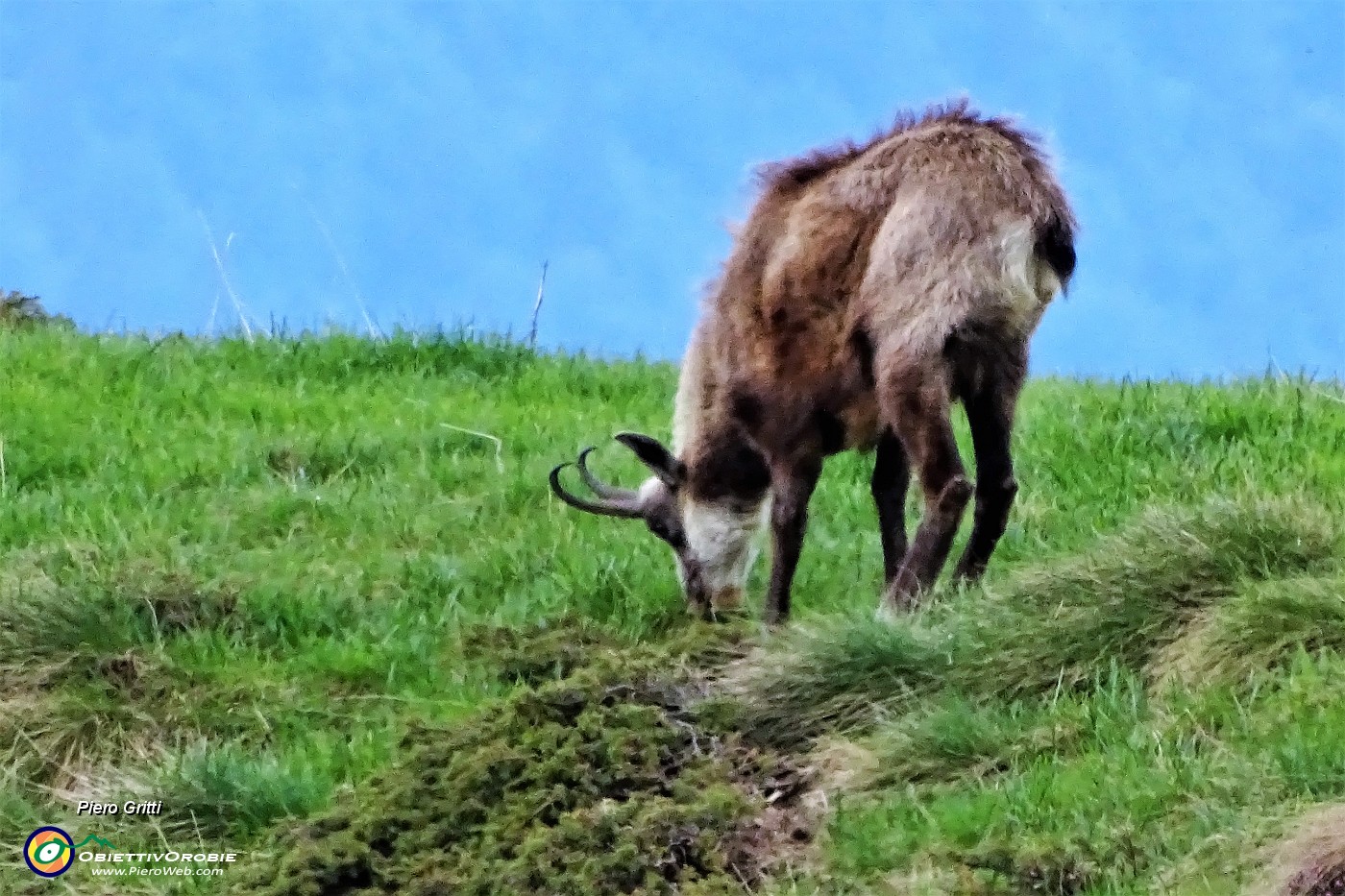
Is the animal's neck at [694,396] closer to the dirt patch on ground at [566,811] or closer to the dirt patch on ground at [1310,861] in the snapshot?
the dirt patch on ground at [566,811]

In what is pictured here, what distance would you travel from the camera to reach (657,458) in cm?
678

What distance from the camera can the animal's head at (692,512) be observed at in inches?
257

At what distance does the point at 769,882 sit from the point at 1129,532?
67.3 inches

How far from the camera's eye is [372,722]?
540 centimetres

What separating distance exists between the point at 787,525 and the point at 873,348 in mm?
838

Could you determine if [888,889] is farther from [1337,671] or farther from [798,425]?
[798,425]

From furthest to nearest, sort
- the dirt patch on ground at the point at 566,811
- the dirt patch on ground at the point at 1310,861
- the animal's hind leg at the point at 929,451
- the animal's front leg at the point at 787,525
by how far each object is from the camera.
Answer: the animal's front leg at the point at 787,525 → the animal's hind leg at the point at 929,451 → the dirt patch on ground at the point at 566,811 → the dirt patch on ground at the point at 1310,861

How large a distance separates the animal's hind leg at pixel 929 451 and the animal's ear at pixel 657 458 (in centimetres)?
139

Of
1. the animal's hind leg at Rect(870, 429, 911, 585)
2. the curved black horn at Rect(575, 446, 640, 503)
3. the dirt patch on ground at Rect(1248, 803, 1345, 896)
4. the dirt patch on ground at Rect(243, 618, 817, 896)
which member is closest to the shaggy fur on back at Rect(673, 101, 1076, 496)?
the animal's hind leg at Rect(870, 429, 911, 585)

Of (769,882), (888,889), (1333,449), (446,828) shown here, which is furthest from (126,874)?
(1333,449)

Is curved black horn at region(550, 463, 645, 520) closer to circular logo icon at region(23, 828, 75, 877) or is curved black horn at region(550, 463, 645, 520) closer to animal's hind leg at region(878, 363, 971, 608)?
animal's hind leg at region(878, 363, 971, 608)

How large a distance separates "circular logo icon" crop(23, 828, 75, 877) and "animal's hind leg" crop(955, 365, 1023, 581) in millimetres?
2726

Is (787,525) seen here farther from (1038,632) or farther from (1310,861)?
(1310,861)

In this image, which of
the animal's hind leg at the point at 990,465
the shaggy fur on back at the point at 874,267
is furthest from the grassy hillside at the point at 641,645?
the shaggy fur on back at the point at 874,267
